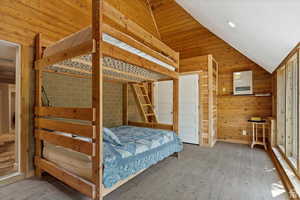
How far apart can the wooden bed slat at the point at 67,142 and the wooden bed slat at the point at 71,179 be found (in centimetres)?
31

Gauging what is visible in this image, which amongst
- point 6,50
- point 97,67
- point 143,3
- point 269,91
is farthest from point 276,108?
point 6,50

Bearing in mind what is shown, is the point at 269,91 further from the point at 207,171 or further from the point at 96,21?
the point at 96,21

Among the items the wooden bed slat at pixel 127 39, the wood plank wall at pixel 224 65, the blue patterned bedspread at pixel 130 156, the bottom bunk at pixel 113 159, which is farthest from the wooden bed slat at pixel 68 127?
the wood plank wall at pixel 224 65

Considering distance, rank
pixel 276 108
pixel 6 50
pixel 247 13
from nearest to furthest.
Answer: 1. pixel 247 13
2. pixel 6 50
3. pixel 276 108

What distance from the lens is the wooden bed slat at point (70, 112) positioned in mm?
1603

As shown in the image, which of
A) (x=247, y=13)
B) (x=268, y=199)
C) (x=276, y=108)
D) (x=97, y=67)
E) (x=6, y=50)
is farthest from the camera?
(x=276, y=108)

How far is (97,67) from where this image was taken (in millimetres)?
1557

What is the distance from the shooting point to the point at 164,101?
194 inches

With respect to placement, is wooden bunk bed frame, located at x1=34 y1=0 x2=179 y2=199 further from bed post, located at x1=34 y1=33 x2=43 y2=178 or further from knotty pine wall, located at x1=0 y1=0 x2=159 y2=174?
knotty pine wall, located at x1=0 y1=0 x2=159 y2=174

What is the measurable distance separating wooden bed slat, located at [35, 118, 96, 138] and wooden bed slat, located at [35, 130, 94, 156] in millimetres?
82

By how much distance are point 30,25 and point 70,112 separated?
175 centimetres

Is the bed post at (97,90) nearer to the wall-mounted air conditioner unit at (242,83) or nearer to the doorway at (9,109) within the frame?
the doorway at (9,109)

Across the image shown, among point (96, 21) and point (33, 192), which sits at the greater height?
point (96, 21)

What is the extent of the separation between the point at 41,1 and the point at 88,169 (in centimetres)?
279
